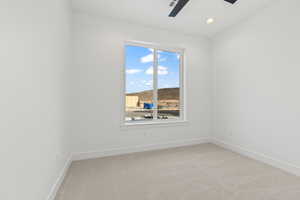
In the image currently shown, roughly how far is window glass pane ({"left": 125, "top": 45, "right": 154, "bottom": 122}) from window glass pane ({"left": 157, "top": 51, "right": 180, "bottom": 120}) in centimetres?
24

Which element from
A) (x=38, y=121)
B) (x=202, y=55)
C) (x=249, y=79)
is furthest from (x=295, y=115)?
(x=38, y=121)

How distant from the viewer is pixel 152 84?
343 cm

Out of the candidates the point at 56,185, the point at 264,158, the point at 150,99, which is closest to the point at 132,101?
the point at 150,99

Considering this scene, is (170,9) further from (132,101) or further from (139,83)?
(132,101)

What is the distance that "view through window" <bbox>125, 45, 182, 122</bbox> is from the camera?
3.25 metres

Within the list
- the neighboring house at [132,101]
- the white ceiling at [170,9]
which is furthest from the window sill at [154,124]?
the white ceiling at [170,9]

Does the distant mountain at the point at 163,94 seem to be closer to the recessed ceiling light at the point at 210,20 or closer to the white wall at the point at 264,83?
the white wall at the point at 264,83

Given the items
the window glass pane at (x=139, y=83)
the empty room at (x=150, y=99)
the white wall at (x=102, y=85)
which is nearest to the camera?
the empty room at (x=150, y=99)

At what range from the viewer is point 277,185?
188cm

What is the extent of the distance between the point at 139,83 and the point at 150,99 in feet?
1.57

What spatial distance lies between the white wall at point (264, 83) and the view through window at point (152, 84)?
115 centimetres

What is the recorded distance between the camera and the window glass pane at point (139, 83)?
3225 mm

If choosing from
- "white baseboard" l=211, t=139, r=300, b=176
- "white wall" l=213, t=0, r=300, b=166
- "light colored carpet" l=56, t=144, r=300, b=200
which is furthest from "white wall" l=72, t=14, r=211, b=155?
"white wall" l=213, t=0, r=300, b=166

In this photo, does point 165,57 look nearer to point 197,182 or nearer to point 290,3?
point 290,3
